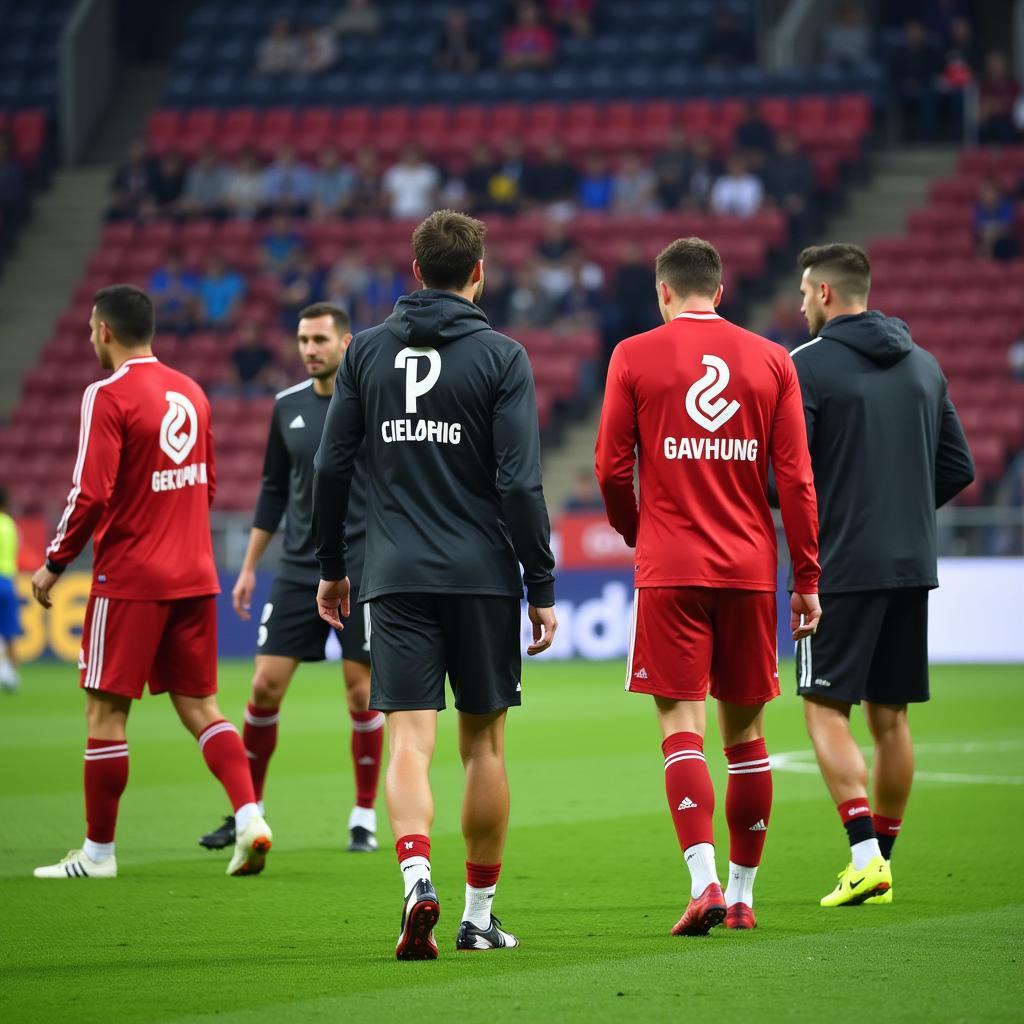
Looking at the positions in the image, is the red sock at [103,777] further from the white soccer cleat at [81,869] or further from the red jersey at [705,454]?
the red jersey at [705,454]

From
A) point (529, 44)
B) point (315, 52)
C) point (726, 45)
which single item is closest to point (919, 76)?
point (726, 45)

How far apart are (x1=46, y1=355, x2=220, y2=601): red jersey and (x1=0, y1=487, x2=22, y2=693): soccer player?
1050 centimetres

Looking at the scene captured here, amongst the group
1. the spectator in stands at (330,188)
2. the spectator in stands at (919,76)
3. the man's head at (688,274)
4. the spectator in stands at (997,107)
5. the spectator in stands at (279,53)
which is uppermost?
the spectator in stands at (279,53)

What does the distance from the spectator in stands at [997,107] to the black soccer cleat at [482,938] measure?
74.8ft

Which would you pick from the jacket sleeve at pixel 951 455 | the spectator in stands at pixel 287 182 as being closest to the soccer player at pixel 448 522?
the jacket sleeve at pixel 951 455

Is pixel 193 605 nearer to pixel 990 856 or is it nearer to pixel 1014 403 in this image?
pixel 990 856

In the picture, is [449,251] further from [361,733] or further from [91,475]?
[361,733]

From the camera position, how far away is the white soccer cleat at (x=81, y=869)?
7.85m

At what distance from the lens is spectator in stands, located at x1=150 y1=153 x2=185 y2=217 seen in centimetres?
2884

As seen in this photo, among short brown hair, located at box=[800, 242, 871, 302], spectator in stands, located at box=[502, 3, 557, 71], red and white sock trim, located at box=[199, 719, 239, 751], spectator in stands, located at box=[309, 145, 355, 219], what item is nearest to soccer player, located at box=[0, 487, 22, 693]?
red and white sock trim, located at box=[199, 719, 239, 751]

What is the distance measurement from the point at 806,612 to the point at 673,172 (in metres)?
20.4

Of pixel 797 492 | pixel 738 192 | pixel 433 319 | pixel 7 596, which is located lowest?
pixel 7 596

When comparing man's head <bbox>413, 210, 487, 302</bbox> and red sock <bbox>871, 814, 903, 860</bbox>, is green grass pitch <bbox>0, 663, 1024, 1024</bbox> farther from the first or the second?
man's head <bbox>413, 210, 487, 302</bbox>

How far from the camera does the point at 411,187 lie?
2747 centimetres
